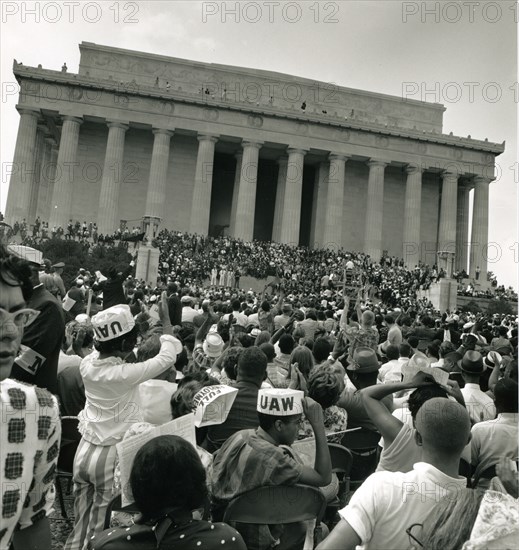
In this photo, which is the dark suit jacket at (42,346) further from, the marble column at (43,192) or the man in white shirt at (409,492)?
the marble column at (43,192)

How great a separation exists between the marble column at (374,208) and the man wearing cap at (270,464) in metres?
53.6

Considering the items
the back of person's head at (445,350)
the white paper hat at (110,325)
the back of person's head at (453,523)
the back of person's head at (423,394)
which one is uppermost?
the back of person's head at (445,350)

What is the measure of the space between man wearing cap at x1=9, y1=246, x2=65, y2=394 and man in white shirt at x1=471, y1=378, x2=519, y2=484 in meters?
3.41

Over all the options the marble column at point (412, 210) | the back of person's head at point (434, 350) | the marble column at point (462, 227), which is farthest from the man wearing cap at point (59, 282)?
the marble column at point (462, 227)

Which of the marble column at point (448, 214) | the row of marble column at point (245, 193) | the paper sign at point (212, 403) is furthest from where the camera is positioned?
the marble column at point (448, 214)

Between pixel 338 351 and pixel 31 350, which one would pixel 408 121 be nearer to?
pixel 338 351

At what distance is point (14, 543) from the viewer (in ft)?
9.23

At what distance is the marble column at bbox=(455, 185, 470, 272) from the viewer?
60812 mm

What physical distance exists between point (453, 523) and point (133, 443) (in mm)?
1881

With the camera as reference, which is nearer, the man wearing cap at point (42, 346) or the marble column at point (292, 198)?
the man wearing cap at point (42, 346)

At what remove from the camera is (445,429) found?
323cm

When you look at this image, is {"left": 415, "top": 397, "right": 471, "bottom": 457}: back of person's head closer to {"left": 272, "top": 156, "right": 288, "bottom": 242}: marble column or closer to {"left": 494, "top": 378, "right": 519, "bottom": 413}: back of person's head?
{"left": 494, "top": 378, "right": 519, "bottom": 413}: back of person's head

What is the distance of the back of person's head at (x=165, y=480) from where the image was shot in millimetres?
2861

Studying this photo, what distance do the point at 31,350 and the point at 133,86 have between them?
52015mm
